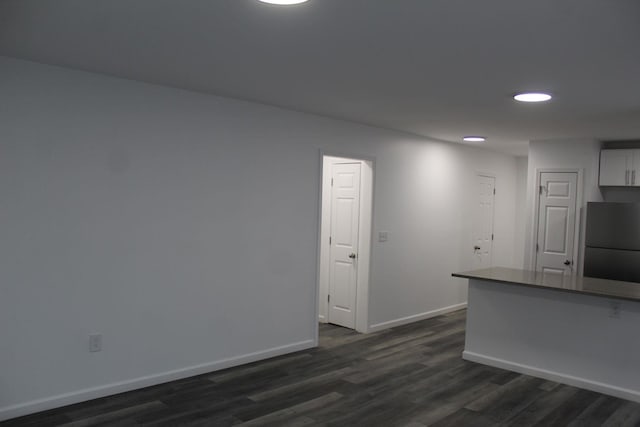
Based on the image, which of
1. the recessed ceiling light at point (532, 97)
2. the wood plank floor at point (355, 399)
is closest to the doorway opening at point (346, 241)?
the wood plank floor at point (355, 399)

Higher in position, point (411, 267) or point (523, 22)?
point (523, 22)

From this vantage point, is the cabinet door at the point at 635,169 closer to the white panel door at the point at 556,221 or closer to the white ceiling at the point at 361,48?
the white panel door at the point at 556,221

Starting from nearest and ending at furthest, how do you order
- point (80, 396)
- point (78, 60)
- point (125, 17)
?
point (125, 17) → point (78, 60) → point (80, 396)

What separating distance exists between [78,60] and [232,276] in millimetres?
2141

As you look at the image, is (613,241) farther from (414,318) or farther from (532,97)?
(532,97)

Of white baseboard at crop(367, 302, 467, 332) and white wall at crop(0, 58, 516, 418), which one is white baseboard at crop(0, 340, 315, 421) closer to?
white wall at crop(0, 58, 516, 418)

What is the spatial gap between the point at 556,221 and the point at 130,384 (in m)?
5.27

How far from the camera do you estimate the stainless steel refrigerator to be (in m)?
5.54

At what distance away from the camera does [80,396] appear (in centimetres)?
352

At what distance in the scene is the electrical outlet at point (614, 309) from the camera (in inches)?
161

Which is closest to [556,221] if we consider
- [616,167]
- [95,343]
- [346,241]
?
[616,167]

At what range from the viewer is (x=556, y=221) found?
624 centimetres

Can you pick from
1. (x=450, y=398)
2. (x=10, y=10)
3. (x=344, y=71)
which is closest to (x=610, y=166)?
(x=450, y=398)

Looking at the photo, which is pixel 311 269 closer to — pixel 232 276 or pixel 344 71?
pixel 232 276
